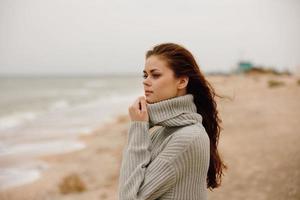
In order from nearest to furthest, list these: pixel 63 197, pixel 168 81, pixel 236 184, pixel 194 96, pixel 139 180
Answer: pixel 139 180
pixel 168 81
pixel 194 96
pixel 236 184
pixel 63 197

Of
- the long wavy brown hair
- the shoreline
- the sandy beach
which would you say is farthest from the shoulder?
the shoreline

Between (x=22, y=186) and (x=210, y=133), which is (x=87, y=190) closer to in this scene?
(x=22, y=186)

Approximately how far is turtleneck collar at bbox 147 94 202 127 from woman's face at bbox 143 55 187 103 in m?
0.05

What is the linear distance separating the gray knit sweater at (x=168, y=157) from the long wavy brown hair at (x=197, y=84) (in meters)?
0.14

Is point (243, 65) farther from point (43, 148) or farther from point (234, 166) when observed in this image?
point (234, 166)

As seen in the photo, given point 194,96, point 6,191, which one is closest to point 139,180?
point 194,96

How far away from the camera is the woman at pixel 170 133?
1855 millimetres

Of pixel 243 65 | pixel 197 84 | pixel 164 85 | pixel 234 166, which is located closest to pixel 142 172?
pixel 164 85

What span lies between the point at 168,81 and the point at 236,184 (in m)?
4.87

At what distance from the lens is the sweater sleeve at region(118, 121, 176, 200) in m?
1.84

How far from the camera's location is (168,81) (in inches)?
80.2

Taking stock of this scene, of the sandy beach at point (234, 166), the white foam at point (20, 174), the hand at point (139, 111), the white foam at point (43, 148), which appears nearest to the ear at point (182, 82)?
the hand at point (139, 111)

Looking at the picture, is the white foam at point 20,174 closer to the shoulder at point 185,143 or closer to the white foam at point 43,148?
the white foam at point 43,148

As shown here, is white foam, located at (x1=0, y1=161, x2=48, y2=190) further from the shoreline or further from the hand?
the hand
